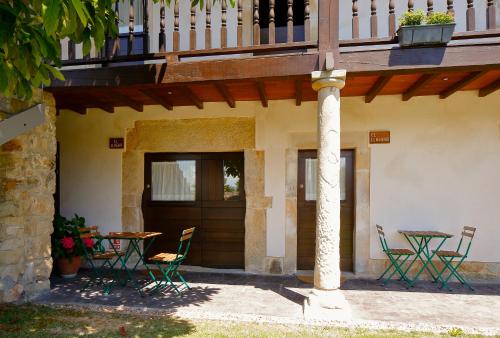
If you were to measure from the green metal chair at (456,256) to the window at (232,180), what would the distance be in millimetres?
3016

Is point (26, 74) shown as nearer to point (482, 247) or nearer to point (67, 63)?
point (67, 63)

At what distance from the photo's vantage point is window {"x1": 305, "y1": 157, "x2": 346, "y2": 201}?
531cm

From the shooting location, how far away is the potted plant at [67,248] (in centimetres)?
489

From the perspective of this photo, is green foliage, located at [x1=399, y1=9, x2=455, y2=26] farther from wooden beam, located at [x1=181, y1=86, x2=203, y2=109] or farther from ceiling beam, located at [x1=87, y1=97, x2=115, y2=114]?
ceiling beam, located at [x1=87, y1=97, x2=115, y2=114]

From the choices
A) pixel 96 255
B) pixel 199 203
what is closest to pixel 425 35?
pixel 199 203

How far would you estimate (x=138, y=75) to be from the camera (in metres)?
3.92

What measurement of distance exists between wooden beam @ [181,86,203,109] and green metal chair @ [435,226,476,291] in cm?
392

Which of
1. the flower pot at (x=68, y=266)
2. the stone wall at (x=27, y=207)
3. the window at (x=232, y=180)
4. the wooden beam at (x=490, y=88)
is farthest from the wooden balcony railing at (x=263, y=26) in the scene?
the flower pot at (x=68, y=266)

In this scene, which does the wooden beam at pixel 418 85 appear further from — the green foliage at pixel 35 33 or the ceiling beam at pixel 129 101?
the ceiling beam at pixel 129 101

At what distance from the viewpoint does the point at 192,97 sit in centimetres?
478

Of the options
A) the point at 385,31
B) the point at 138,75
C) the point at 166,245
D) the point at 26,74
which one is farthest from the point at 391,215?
the point at 26,74

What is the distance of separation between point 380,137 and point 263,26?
9.32ft

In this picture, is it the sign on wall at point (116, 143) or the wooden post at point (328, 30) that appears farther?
the sign on wall at point (116, 143)

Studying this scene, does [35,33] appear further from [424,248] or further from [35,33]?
[424,248]
